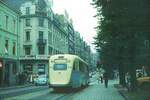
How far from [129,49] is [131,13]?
636 inches

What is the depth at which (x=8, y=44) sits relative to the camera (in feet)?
214

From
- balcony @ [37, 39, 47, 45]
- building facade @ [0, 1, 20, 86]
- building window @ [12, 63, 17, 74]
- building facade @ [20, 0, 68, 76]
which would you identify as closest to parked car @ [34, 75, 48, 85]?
building facade @ [0, 1, 20, 86]

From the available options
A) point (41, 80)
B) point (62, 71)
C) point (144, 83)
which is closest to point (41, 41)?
point (41, 80)

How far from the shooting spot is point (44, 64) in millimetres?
102000

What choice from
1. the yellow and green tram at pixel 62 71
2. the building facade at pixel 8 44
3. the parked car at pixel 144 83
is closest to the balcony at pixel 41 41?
the building facade at pixel 8 44

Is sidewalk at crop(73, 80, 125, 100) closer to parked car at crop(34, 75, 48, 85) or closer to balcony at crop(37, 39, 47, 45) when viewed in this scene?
parked car at crop(34, 75, 48, 85)

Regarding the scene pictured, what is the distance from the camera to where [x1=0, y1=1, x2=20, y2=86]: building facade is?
203ft

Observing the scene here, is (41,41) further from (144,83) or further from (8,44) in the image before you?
(144,83)

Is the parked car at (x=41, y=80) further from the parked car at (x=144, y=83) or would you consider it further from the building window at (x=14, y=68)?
the parked car at (x=144, y=83)

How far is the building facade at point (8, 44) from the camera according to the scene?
61.8 m

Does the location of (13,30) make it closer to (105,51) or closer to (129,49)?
(105,51)

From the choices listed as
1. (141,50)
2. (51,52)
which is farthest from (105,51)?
(51,52)

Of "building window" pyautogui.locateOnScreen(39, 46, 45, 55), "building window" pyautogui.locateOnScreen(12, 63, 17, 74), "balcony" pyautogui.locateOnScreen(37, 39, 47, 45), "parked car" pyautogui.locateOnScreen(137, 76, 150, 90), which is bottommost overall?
"parked car" pyautogui.locateOnScreen(137, 76, 150, 90)

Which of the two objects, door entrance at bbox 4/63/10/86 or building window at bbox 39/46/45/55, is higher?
building window at bbox 39/46/45/55
